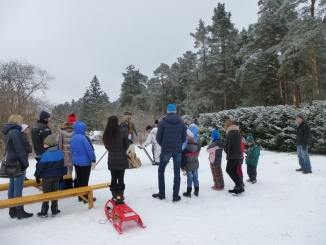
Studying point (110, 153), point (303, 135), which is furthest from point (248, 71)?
point (110, 153)

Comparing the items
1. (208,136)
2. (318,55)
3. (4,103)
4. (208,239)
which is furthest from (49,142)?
(318,55)

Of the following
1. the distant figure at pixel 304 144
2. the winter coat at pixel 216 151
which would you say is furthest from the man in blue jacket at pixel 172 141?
the distant figure at pixel 304 144

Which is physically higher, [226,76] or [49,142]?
[226,76]

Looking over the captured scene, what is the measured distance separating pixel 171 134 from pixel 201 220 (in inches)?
68.0

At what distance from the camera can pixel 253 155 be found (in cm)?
625

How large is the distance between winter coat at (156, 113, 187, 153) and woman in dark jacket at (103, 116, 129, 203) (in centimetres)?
78

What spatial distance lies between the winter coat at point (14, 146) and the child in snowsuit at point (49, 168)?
0.31 meters

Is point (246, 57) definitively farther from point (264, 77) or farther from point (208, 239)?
point (208, 239)

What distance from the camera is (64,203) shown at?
5.11 meters

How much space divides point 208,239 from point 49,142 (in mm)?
3218

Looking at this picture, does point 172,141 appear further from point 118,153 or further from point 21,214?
point 21,214

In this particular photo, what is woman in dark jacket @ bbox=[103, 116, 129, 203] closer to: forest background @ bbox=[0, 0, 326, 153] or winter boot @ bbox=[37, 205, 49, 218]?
winter boot @ bbox=[37, 205, 49, 218]

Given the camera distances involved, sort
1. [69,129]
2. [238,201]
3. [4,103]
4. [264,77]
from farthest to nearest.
A: [264,77], [4,103], [69,129], [238,201]

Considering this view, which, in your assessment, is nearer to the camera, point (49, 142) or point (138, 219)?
point (138, 219)
